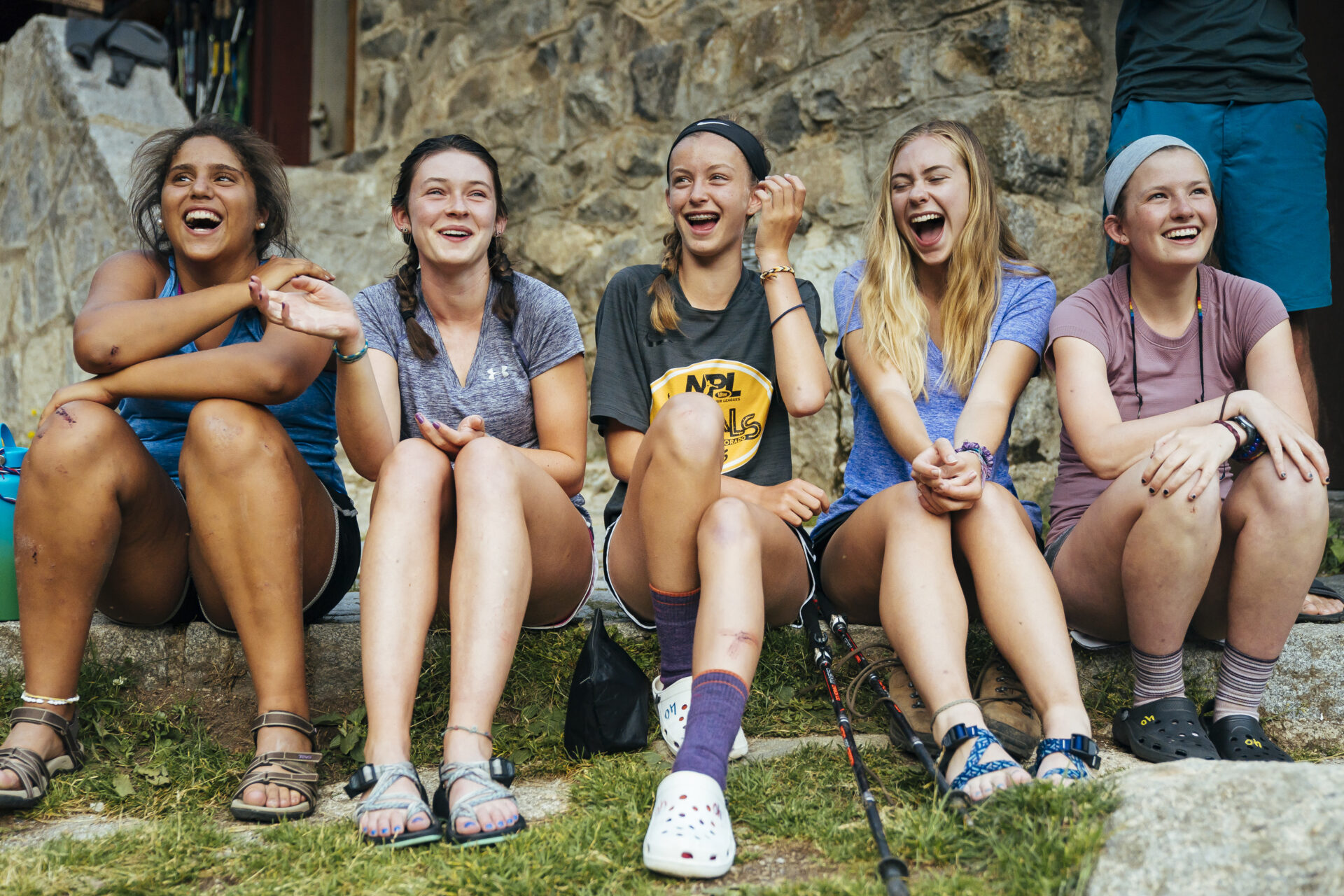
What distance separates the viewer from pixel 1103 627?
2438 millimetres

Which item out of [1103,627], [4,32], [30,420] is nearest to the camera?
[1103,627]

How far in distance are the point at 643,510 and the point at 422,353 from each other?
2.40ft

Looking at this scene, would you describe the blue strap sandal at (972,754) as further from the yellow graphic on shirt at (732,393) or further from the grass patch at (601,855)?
the yellow graphic on shirt at (732,393)

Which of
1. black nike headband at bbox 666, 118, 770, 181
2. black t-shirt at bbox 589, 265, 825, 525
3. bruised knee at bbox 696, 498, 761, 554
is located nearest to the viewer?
bruised knee at bbox 696, 498, 761, 554

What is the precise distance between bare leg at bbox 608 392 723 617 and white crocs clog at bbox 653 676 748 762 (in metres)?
0.22

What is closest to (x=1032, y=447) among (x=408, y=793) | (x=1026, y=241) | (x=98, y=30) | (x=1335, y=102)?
(x=1026, y=241)

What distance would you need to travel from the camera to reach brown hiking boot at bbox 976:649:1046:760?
2246 mm

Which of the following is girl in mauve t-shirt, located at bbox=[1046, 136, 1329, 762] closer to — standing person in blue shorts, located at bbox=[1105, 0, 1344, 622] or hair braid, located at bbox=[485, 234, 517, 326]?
standing person in blue shorts, located at bbox=[1105, 0, 1344, 622]

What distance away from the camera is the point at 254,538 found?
2.15 metres

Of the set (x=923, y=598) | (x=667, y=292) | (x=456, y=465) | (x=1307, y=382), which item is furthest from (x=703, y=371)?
(x=1307, y=382)

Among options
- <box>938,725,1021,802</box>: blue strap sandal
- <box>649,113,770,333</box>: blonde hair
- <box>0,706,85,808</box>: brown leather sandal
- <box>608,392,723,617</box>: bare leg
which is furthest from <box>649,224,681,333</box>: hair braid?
<box>0,706,85,808</box>: brown leather sandal

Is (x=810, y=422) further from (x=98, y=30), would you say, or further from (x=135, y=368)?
(x=98, y=30)

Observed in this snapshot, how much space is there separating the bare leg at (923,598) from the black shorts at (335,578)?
116cm

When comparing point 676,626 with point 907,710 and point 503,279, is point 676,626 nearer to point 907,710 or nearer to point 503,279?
point 907,710
